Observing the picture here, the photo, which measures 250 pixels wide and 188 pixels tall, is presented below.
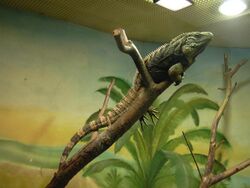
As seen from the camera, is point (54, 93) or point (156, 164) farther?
point (156, 164)

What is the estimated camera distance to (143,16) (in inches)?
121

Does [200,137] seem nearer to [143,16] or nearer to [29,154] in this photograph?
[143,16]

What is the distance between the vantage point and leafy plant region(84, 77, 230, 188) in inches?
133

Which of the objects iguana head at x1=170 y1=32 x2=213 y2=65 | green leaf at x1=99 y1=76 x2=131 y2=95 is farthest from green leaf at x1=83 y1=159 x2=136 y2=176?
iguana head at x1=170 y1=32 x2=213 y2=65

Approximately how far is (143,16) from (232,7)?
2.62 feet

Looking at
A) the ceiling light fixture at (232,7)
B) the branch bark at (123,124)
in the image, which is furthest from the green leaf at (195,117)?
the branch bark at (123,124)

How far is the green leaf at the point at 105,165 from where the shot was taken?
3145 mm

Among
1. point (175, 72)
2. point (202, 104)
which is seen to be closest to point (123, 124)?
point (175, 72)

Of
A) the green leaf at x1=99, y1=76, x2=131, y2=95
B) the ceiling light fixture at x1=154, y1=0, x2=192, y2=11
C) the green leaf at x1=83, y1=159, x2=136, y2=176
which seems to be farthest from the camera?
the green leaf at x1=99, y1=76, x2=131, y2=95

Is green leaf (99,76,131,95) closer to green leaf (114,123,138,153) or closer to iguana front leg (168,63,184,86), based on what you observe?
green leaf (114,123,138,153)

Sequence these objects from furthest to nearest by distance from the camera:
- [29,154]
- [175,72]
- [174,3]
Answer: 1. [29,154]
2. [174,3]
3. [175,72]

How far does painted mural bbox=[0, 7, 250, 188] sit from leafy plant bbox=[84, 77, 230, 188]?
0.23 ft

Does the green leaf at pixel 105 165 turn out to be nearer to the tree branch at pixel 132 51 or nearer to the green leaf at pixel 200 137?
the green leaf at pixel 200 137

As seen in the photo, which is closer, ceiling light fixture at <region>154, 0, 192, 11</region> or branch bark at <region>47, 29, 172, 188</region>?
branch bark at <region>47, 29, 172, 188</region>
